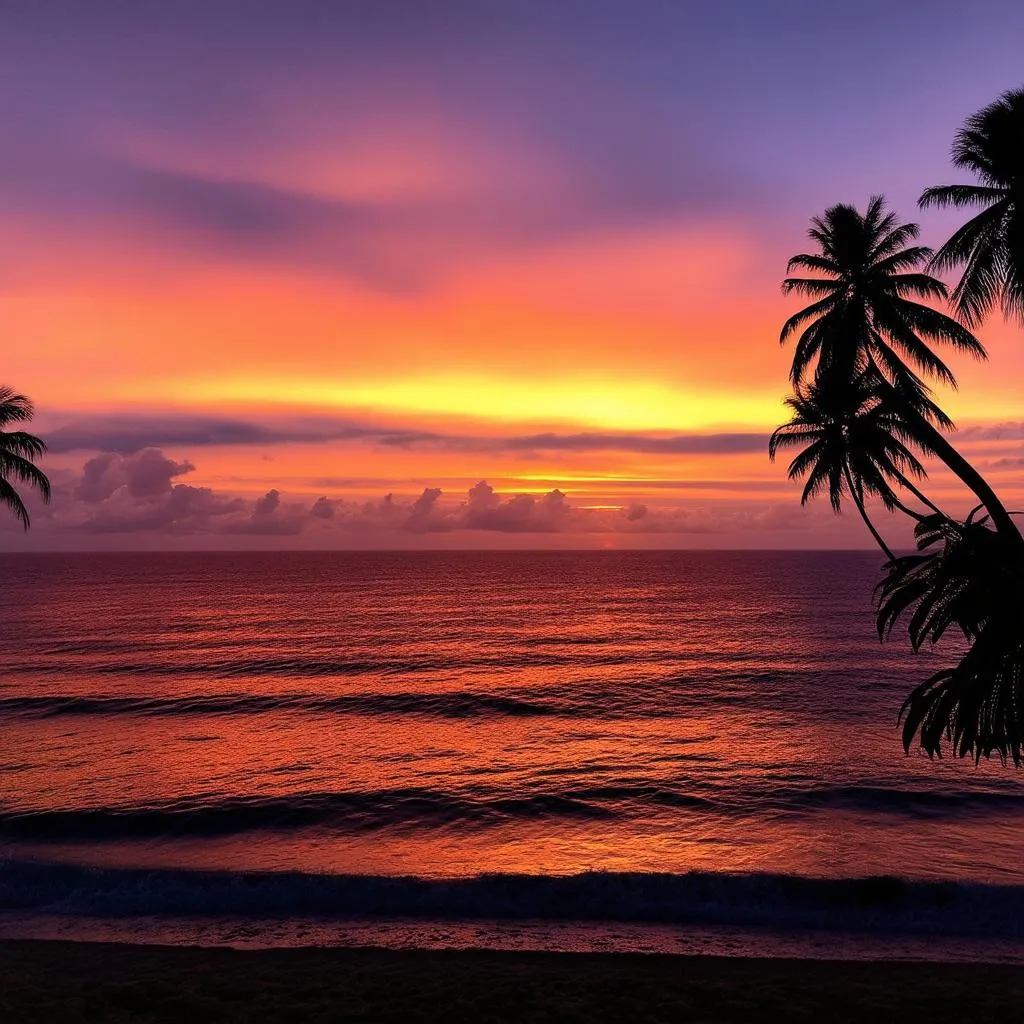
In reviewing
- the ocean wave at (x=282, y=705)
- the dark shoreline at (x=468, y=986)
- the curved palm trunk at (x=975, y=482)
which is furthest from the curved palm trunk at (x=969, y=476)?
the ocean wave at (x=282, y=705)

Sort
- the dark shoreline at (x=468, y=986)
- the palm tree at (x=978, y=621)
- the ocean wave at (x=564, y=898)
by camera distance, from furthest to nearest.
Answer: the ocean wave at (x=564, y=898)
the palm tree at (x=978, y=621)
the dark shoreline at (x=468, y=986)

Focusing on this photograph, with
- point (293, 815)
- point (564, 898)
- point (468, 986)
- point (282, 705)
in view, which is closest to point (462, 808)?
point (293, 815)

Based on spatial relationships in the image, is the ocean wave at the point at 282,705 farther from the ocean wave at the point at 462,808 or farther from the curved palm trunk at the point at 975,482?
the curved palm trunk at the point at 975,482

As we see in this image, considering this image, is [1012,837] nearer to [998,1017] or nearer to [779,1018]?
[998,1017]

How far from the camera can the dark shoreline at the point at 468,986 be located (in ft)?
48.2

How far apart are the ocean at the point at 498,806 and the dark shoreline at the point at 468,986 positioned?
128cm

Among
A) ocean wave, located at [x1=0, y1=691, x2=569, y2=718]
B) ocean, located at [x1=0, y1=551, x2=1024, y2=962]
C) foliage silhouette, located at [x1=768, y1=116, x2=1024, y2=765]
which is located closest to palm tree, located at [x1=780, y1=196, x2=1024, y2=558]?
foliage silhouette, located at [x1=768, y1=116, x2=1024, y2=765]

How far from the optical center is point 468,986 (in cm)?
1587

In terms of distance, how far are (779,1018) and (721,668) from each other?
50331 mm

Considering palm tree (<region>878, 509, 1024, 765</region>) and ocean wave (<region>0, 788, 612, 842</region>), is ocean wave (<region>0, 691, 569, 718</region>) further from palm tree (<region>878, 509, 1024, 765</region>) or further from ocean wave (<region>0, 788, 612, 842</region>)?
palm tree (<region>878, 509, 1024, 765</region>)

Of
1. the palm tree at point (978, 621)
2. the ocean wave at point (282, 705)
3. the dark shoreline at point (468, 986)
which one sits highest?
the palm tree at point (978, 621)

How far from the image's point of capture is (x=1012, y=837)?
84.5 feet

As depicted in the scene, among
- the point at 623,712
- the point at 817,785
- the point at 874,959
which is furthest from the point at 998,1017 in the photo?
the point at 623,712

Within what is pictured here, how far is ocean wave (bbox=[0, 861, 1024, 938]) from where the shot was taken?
20047 millimetres
